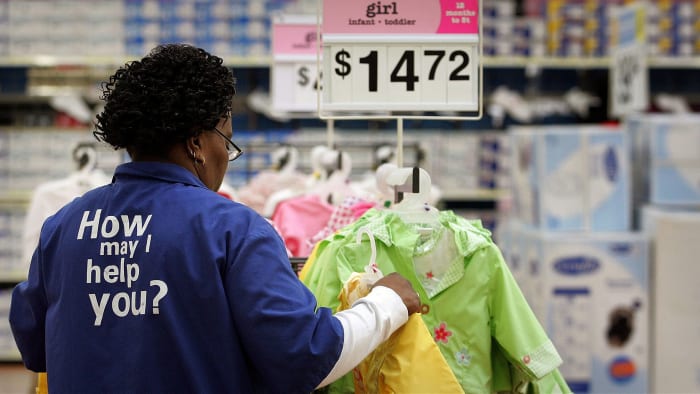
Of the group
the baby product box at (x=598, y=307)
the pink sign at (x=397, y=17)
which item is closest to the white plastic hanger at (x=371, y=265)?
the pink sign at (x=397, y=17)

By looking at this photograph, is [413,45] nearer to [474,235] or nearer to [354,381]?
[474,235]

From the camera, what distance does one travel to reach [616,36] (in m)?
4.93

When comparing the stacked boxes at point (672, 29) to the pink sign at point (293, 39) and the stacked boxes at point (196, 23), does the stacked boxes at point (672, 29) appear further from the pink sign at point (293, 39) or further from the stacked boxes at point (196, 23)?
the pink sign at point (293, 39)

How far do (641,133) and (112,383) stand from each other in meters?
3.42

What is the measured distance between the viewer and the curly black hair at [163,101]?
1450 mm

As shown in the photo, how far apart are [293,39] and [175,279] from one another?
7.72 feet

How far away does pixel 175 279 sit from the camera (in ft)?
4.59

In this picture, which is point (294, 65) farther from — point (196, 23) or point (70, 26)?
point (70, 26)

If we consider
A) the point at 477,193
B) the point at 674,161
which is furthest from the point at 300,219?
the point at 477,193

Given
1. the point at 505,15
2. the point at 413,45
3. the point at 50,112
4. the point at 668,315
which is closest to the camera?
the point at 413,45

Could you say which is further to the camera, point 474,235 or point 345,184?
point 345,184

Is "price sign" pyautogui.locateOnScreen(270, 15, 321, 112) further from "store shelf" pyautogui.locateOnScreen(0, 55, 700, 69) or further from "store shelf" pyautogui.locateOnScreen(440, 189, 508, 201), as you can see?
"store shelf" pyautogui.locateOnScreen(440, 189, 508, 201)

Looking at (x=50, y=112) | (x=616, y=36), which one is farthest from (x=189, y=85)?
(x=50, y=112)

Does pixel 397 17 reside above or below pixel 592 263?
above
